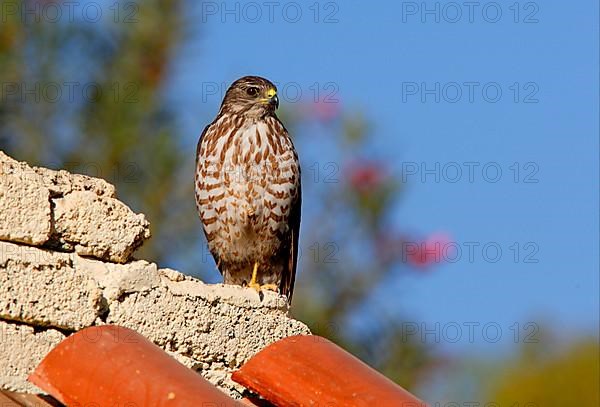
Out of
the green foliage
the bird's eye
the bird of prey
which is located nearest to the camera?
the bird of prey

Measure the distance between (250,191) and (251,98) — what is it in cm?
68

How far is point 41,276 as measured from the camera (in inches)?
136

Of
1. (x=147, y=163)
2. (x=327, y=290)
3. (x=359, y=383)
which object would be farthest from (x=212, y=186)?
(x=359, y=383)

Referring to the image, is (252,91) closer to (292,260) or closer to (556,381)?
(292,260)

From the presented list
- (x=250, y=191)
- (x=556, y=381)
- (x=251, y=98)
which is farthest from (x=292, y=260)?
(x=556, y=381)

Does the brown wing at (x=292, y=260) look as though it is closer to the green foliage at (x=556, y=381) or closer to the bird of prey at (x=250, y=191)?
the bird of prey at (x=250, y=191)

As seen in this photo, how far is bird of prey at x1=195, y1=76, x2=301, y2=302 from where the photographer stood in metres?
6.63

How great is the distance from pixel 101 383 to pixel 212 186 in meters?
3.49

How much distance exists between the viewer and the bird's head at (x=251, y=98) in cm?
700

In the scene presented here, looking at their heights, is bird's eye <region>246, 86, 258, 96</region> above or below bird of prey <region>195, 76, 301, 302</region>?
above

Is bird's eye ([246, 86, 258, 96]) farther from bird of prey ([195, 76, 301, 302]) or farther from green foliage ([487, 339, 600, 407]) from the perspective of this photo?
green foliage ([487, 339, 600, 407])

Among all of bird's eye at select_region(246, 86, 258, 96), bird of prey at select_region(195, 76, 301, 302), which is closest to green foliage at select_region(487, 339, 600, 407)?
bird of prey at select_region(195, 76, 301, 302)

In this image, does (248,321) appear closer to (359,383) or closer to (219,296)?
(219,296)

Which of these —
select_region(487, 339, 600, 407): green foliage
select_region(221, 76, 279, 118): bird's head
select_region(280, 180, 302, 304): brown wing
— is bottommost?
select_region(487, 339, 600, 407): green foliage
